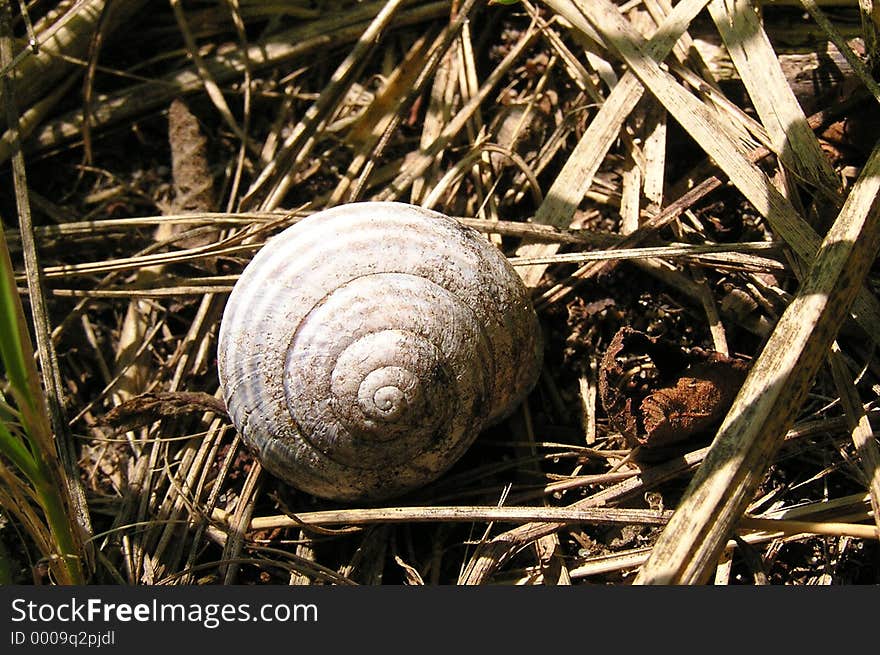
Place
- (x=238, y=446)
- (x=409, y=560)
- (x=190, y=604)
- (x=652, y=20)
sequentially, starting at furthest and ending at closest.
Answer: (x=652, y=20)
(x=238, y=446)
(x=409, y=560)
(x=190, y=604)

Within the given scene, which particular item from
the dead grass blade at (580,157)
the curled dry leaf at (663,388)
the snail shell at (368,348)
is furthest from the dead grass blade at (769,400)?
the dead grass blade at (580,157)

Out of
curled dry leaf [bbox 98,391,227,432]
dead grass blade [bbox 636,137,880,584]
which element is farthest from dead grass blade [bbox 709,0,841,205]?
curled dry leaf [bbox 98,391,227,432]

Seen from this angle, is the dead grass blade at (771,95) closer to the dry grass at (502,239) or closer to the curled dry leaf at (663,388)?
the dry grass at (502,239)

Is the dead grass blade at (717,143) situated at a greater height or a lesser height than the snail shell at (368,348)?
greater

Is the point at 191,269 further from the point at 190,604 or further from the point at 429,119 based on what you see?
the point at 190,604

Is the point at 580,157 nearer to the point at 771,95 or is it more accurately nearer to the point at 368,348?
the point at 771,95

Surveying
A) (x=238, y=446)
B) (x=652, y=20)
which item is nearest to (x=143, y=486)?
(x=238, y=446)

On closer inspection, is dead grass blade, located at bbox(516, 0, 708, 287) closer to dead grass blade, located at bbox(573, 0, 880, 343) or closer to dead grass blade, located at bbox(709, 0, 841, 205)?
dead grass blade, located at bbox(573, 0, 880, 343)
